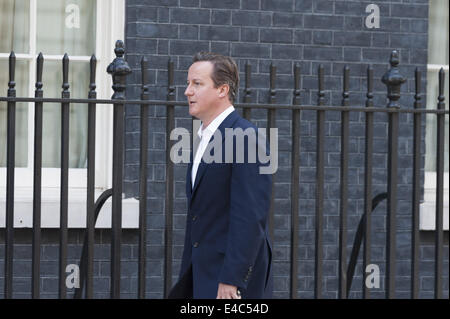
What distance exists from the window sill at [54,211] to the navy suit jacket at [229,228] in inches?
87.7

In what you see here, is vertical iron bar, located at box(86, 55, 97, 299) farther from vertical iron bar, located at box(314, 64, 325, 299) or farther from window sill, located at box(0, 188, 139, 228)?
window sill, located at box(0, 188, 139, 228)

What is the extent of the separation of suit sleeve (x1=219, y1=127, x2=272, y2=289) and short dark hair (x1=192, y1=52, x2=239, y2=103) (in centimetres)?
39

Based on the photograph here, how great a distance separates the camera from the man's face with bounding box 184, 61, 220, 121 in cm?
A: 448

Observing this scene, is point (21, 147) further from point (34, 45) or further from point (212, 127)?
point (212, 127)

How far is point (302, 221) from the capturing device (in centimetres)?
720

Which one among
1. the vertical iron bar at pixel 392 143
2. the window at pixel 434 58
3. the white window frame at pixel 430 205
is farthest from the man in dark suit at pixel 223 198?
the window at pixel 434 58

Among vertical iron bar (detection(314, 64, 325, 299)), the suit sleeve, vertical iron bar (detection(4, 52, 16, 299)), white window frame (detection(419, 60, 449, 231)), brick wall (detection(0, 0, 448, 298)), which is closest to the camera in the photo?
the suit sleeve

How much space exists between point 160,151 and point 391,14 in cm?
203

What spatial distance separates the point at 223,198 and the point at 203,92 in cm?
48

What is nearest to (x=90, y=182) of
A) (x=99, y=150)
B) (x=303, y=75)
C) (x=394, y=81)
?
(x=99, y=150)

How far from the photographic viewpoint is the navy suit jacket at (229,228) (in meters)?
4.30

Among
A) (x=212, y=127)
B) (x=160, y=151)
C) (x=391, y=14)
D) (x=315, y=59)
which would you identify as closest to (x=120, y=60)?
(x=212, y=127)

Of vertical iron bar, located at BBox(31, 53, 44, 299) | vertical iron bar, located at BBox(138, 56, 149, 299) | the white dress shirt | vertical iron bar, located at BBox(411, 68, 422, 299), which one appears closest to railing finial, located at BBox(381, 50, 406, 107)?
vertical iron bar, located at BBox(411, 68, 422, 299)

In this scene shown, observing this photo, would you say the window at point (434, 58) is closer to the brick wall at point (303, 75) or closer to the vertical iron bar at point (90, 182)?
the brick wall at point (303, 75)
